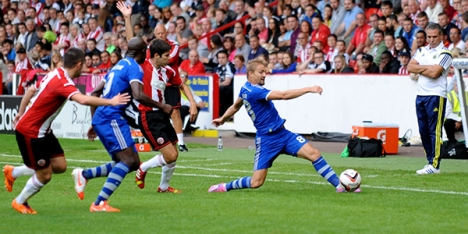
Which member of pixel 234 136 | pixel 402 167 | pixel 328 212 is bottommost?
pixel 234 136

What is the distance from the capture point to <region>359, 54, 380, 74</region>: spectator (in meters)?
21.0

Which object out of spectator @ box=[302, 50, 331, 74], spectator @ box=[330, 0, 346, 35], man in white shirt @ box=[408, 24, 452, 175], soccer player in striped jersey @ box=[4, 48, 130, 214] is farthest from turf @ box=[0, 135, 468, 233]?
spectator @ box=[330, 0, 346, 35]

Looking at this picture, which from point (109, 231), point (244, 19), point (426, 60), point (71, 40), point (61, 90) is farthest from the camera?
point (71, 40)

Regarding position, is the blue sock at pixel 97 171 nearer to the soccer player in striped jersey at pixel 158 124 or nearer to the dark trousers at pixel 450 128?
the soccer player in striped jersey at pixel 158 124

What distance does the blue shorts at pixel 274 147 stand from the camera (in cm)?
1159

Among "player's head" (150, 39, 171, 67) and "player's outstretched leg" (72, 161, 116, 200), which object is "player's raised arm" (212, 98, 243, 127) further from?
"player's outstretched leg" (72, 161, 116, 200)

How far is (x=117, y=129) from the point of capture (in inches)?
408

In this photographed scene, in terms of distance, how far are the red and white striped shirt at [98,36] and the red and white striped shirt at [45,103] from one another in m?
20.0

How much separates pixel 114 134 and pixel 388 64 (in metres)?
11.6

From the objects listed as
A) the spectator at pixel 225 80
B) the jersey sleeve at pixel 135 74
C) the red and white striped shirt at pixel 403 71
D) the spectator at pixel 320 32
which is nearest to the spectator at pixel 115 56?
the spectator at pixel 225 80

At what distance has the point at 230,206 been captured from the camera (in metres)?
10.3

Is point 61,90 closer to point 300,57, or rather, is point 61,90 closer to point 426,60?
point 426,60

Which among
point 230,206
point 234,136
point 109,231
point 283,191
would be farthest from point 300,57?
point 109,231

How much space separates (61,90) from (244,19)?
1759cm
